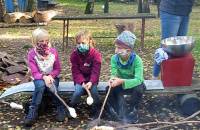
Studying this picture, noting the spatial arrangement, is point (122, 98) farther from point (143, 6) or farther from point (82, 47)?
point (143, 6)

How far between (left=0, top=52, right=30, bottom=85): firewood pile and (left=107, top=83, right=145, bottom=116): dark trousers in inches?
82.7

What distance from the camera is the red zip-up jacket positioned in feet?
17.0

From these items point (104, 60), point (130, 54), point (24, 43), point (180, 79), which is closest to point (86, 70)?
point (130, 54)

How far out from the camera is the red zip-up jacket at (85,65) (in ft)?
17.0

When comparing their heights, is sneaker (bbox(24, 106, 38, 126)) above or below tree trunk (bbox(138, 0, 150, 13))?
below

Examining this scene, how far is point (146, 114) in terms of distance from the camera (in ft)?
17.3

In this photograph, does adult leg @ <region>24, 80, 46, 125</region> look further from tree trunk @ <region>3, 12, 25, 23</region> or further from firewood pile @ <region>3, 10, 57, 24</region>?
tree trunk @ <region>3, 12, 25, 23</region>

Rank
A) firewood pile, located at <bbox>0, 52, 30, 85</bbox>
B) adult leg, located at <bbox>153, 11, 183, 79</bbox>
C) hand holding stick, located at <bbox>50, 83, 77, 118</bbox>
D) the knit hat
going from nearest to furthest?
hand holding stick, located at <bbox>50, 83, 77, 118</bbox>, the knit hat, adult leg, located at <bbox>153, 11, 183, 79</bbox>, firewood pile, located at <bbox>0, 52, 30, 85</bbox>

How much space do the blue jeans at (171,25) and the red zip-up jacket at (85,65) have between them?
94cm

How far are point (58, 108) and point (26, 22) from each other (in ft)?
32.1

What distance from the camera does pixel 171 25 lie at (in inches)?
229

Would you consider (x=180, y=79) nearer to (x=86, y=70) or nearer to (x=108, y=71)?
(x=86, y=70)

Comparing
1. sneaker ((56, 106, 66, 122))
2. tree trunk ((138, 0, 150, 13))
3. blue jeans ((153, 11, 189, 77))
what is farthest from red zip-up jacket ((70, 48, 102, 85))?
tree trunk ((138, 0, 150, 13))

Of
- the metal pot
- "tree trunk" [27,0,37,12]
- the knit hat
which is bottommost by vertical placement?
"tree trunk" [27,0,37,12]
